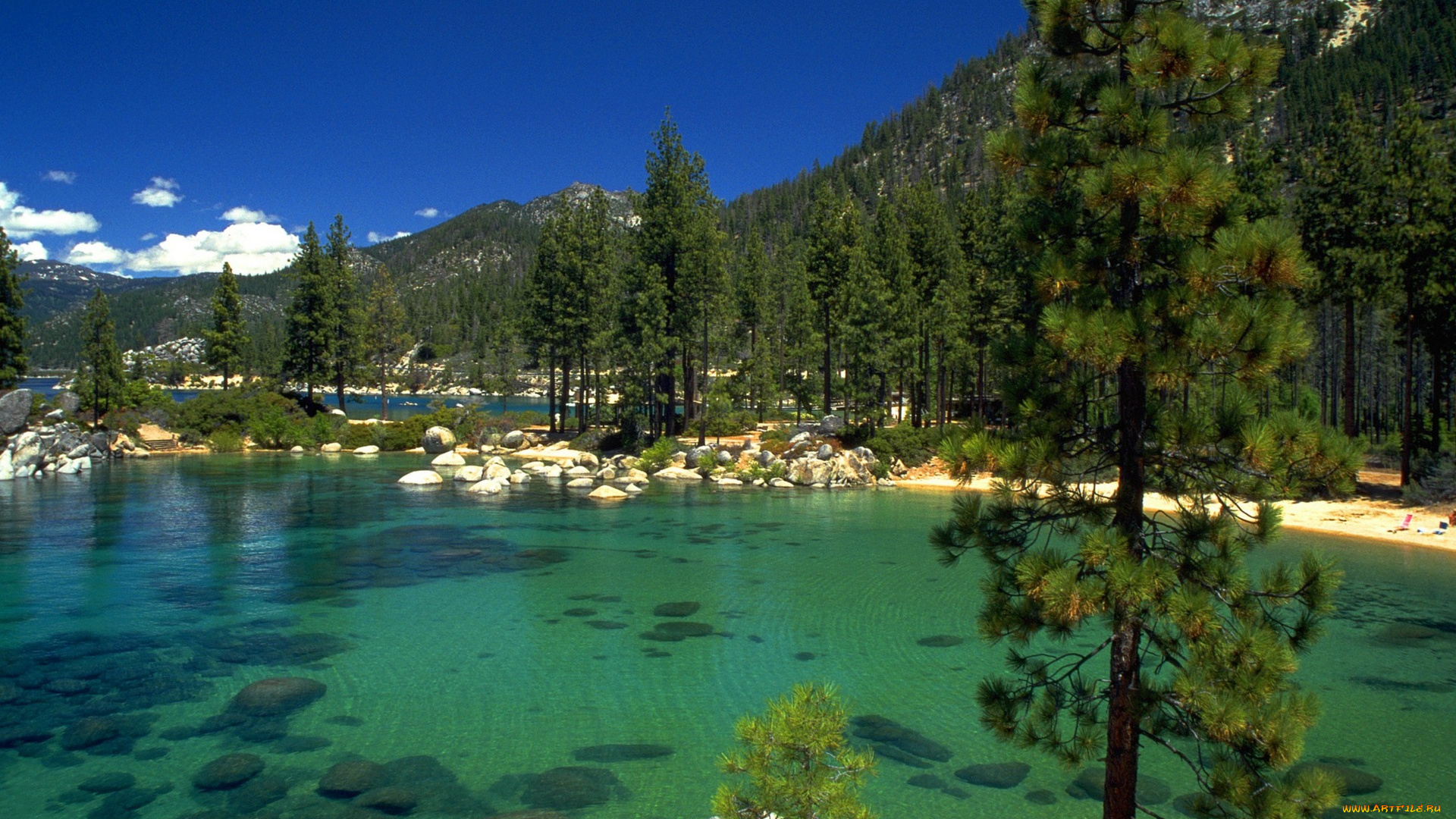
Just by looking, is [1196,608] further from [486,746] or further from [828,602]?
[828,602]

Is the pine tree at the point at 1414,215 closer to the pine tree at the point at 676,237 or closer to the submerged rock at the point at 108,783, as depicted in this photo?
the pine tree at the point at 676,237

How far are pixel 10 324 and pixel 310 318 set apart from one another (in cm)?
1725

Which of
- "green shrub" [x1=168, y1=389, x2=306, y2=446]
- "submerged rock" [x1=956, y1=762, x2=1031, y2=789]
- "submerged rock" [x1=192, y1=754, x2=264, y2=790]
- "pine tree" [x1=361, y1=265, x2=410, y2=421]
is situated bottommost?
"submerged rock" [x1=956, y1=762, x2=1031, y2=789]

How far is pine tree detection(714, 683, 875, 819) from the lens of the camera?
509cm

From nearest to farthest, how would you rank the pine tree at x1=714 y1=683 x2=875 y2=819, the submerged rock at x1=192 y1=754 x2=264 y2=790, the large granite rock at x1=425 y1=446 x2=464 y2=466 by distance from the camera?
1. the pine tree at x1=714 y1=683 x2=875 y2=819
2. the submerged rock at x1=192 y1=754 x2=264 y2=790
3. the large granite rock at x1=425 y1=446 x2=464 y2=466

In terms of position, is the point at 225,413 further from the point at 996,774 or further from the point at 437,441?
the point at 996,774

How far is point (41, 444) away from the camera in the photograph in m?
37.6

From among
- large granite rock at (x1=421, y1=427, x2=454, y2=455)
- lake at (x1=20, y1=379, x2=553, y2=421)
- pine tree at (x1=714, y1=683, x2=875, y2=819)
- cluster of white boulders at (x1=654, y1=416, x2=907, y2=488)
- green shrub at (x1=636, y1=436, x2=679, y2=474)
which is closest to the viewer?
pine tree at (x1=714, y1=683, x2=875, y2=819)

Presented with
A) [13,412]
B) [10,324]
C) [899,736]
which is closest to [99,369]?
[10,324]

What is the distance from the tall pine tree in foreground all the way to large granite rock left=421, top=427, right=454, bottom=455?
48135 mm

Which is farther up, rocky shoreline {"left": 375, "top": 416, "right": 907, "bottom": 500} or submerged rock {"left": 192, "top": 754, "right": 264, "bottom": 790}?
rocky shoreline {"left": 375, "top": 416, "right": 907, "bottom": 500}

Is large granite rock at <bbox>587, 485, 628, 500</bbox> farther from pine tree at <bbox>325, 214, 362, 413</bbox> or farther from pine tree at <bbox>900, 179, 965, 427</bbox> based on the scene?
pine tree at <bbox>325, 214, 362, 413</bbox>

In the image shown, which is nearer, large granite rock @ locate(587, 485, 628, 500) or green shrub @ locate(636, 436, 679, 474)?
large granite rock @ locate(587, 485, 628, 500)

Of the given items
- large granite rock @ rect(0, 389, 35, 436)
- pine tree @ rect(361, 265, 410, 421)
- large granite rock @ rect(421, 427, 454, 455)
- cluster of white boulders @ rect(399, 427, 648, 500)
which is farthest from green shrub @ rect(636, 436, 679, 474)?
pine tree @ rect(361, 265, 410, 421)
